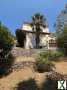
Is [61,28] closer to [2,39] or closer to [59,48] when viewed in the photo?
[59,48]

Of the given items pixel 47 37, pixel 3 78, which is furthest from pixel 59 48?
pixel 3 78

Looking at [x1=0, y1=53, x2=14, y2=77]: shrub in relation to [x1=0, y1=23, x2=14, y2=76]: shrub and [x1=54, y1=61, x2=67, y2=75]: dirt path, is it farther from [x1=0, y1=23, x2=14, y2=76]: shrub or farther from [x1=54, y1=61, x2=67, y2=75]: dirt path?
[x1=54, y1=61, x2=67, y2=75]: dirt path

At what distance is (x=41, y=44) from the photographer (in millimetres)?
66375

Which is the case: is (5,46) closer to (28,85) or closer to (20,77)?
(20,77)

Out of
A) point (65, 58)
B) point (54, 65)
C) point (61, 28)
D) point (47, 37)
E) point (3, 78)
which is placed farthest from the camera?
point (47, 37)

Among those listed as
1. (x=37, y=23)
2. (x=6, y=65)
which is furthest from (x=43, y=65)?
(x=37, y=23)

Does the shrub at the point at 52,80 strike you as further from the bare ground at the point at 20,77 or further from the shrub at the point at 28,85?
the shrub at the point at 28,85

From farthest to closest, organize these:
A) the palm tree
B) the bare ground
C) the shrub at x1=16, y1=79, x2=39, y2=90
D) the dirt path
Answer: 1. the palm tree
2. the dirt path
3. the bare ground
4. the shrub at x1=16, y1=79, x2=39, y2=90

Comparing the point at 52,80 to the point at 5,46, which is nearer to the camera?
the point at 52,80

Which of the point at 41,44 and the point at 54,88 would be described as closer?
the point at 54,88

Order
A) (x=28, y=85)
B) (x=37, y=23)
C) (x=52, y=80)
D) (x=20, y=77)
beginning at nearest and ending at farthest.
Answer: (x=28, y=85) < (x=52, y=80) < (x=20, y=77) < (x=37, y=23)

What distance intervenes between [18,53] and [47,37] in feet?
66.2

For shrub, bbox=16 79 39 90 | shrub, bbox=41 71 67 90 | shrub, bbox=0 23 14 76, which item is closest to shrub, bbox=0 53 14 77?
shrub, bbox=0 23 14 76

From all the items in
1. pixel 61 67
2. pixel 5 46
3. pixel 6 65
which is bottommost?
pixel 61 67
